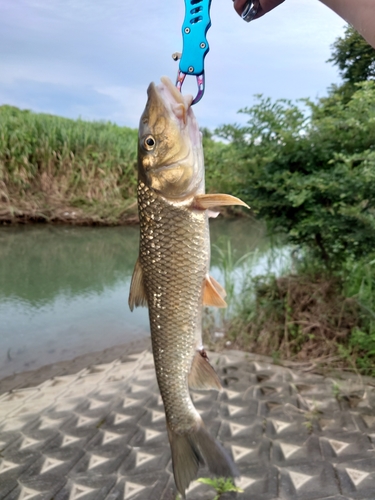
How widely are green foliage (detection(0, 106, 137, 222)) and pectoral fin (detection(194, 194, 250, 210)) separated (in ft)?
28.1

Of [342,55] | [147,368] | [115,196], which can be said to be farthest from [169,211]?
[115,196]

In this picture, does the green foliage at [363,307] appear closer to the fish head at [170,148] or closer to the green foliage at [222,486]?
the green foliage at [222,486]

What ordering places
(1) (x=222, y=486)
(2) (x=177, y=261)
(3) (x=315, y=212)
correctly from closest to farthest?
(2) (x=177, y=261)
(1) (x=222, y=486)
(3) (x=315, y=212)

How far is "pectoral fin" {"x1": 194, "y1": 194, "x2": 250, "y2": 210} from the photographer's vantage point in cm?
134

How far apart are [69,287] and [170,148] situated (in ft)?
17.9

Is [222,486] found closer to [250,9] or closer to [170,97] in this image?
[170,97]

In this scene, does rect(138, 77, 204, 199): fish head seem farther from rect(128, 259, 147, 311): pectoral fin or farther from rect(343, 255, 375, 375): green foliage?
rect(343, 255, 375, 375): green foliage

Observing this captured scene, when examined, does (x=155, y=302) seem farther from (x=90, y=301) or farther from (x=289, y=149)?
(x=90, y=301)

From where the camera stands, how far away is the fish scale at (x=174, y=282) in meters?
1.47

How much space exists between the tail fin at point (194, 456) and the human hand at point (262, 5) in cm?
154

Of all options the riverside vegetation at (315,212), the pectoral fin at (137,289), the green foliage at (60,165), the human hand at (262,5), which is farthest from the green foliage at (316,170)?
→ the green foliage at (60,165)

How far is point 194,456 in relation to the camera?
62.2 inches

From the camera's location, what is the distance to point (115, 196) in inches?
414

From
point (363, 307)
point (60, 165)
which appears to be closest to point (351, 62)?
point (363, 307)
